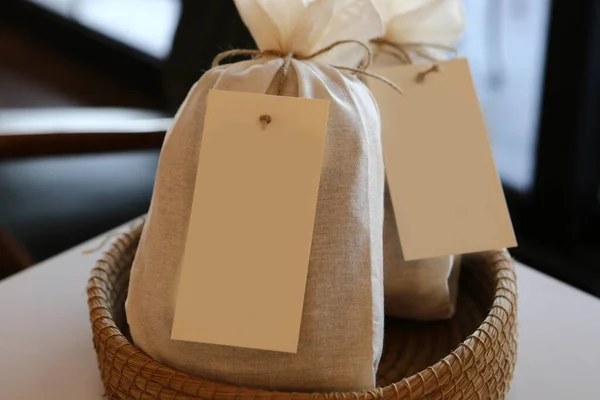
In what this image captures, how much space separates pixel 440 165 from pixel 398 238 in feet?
0.22

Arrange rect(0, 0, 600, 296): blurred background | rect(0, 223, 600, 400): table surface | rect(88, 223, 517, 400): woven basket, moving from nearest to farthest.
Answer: rect(88, 223, 517, 400): woven basket → rect(0, 223, 600, 400): table surface → rect(0, 0, 600, 296): blurred background

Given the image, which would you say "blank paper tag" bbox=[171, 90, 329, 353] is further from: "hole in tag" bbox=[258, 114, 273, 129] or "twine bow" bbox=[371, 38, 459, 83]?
"twine bow" bbox=[371, 38, 459, 83]

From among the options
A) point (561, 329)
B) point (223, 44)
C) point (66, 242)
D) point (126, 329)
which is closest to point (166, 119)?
point (223, 44)

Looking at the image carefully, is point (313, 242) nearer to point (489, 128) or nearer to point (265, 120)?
point (265, 120)

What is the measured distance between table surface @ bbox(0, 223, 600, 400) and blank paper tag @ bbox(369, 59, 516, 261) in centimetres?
11

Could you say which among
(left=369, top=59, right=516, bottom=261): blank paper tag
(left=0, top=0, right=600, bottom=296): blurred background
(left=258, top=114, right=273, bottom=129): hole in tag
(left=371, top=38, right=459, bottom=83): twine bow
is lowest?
(left=0, top=0, right=600, bottom=296): blurred background

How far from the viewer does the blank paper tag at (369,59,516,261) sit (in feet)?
1.67

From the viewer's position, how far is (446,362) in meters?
0.40

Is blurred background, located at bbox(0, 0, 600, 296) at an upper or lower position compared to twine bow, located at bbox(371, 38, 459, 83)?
lower

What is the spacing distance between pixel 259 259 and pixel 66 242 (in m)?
1.03

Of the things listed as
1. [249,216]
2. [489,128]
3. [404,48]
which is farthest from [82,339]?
[489,128]

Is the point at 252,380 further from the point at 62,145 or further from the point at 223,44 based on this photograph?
the point at 223,44

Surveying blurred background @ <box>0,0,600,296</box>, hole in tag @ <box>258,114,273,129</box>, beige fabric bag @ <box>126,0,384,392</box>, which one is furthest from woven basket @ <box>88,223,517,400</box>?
blurred background @ <box>0,0,600,296</box>

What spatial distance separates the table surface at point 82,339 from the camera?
504 mm
